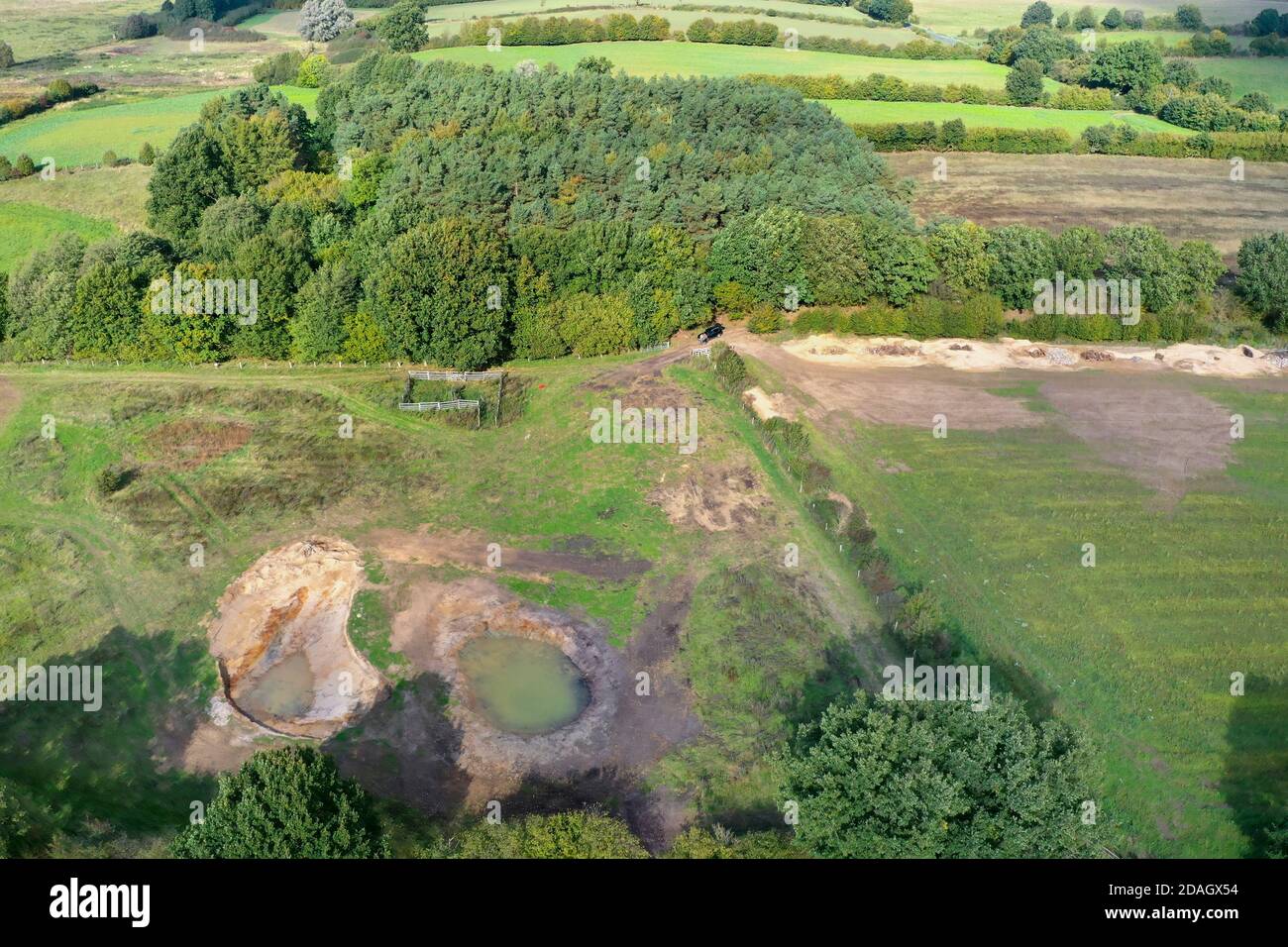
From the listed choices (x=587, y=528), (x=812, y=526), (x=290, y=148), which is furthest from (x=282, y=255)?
(x=812, y=526)

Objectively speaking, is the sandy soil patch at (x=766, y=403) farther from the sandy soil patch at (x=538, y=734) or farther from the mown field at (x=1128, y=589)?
the sandy soil patch at (x=538, y=734)

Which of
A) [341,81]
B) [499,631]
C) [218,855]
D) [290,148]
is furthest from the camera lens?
[341,81]

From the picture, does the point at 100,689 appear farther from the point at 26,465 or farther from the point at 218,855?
the point at 26,465

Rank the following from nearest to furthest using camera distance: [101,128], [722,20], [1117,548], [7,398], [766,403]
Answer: [1117,548] → [7,398] → [766,403] → [101,128] → [722,20]

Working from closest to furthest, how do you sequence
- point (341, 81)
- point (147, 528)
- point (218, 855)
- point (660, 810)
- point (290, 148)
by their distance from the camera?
point (218, 855)
point (660, 810)
point (147, 528)
point (290, 148)
point (341, 81)

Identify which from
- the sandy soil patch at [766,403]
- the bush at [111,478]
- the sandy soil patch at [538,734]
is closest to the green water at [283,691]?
the sandy soil patch at [538,734]

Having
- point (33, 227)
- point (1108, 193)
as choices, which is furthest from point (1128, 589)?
point (33, 227)

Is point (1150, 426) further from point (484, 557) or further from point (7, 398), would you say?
point (7, 398)

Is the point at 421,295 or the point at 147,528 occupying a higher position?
the point at 421,295
